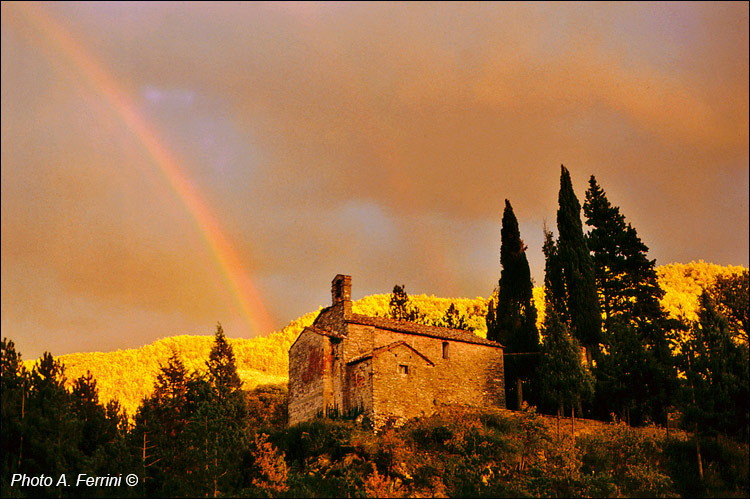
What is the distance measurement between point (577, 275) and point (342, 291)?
17449 mm

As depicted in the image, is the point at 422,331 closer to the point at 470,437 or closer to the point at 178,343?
the point at 470,437

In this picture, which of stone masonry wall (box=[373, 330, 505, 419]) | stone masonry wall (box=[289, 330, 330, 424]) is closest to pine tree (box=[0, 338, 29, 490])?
stone masonry wall (box=[289, 330, 330, 424])

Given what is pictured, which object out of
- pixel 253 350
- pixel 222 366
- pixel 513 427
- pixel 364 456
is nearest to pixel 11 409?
pixel 364 456

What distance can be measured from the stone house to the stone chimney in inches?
2.5

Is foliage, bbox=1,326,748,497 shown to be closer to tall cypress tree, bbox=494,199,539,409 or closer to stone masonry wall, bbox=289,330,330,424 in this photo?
stone masonry wall, bbox=289,330,330,424

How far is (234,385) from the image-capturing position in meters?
56.8

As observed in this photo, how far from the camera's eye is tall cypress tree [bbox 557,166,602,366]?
48.6m

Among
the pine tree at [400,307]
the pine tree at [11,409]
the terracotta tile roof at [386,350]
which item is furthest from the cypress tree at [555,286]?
the pine tree at [11,409]

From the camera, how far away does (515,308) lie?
1975 inches

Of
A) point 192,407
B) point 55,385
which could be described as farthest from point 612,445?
point 55,385

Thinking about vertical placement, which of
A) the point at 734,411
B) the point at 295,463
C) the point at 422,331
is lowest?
A: the point at 295,463

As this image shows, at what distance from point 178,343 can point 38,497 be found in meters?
75.6

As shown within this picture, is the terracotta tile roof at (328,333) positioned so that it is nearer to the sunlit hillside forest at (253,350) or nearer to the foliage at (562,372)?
the foliage at (562,372)

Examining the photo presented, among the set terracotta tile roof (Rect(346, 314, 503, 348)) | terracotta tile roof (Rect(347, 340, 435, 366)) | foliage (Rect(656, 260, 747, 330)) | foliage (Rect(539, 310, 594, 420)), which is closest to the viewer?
terracotta tile roof (Rect(347, 340, 435, 366))
